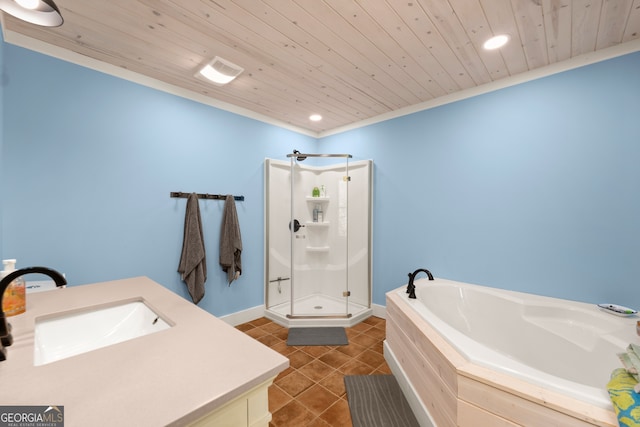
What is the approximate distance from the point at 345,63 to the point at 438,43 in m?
0.69

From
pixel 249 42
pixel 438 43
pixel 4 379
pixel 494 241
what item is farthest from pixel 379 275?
pixel 4 379

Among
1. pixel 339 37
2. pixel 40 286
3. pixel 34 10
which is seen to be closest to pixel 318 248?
pixel 339 37

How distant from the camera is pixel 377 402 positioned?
1803 millimetres

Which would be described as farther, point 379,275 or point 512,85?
point 379,275

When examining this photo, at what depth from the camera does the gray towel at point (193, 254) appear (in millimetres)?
2512

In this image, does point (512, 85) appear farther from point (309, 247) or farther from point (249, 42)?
point (309, 247)

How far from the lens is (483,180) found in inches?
96.9

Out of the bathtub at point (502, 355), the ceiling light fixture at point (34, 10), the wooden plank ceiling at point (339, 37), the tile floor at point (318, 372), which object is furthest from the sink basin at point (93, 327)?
the wooden plank ceiling at point (339, 37)

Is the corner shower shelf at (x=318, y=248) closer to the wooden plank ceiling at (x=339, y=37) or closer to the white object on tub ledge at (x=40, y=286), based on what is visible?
the wooden plank ceiling at (x=339, y=37)

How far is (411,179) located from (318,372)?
2205 millimetres

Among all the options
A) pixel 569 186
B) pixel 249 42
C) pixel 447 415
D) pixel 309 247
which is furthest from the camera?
pixel 309 247

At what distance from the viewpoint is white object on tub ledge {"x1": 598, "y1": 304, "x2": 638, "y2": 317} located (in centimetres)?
169

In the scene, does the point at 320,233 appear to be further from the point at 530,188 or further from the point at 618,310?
the point at 618,310

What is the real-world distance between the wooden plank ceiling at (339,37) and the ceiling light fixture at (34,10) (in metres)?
0.49
